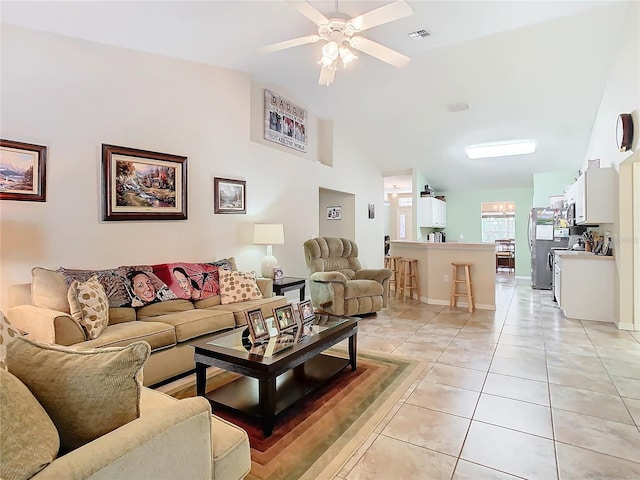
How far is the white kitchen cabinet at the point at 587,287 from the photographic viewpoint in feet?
14.9

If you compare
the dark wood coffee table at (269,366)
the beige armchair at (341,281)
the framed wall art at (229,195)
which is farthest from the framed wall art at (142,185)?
the beige armchair at (341,281)

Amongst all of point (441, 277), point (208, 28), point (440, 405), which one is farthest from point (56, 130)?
point (441, 277)

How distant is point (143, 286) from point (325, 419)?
196 cm

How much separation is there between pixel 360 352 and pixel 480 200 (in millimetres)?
7559

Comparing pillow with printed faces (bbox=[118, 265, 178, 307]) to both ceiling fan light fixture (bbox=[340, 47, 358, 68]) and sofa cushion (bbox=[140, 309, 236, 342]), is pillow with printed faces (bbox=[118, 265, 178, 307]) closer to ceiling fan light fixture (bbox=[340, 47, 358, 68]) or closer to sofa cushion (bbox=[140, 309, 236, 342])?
sofa cushion (bbox=[140, 309, 236, 342])

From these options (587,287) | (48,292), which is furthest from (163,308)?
(587,287)

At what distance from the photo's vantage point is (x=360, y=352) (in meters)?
3.51

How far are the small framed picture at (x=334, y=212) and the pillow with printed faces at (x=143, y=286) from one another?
441 centimetres

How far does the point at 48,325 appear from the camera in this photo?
2.30m

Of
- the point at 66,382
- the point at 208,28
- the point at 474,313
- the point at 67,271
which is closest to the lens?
the point at 66,382

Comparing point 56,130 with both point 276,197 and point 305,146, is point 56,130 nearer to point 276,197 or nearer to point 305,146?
point 276,197

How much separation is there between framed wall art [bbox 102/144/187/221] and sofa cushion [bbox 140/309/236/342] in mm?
1081

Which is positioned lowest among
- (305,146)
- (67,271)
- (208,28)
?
(67,271)

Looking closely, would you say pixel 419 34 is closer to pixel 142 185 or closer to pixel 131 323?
pixel 142 185
